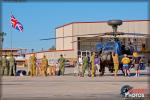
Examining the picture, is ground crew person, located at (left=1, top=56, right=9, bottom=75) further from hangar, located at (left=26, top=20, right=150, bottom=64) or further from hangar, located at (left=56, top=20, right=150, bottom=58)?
hangar, located at (left=56, top=20, right=150, bottom=58)

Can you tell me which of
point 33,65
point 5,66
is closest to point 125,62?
point 33,65

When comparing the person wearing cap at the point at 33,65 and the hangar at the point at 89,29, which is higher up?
the hangar at the point at 89,29

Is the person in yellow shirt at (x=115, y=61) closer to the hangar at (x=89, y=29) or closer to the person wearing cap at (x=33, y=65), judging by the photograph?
the person wearing cap at (x=33, y=65)

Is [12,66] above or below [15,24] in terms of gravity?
below

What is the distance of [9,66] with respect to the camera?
1203 inches

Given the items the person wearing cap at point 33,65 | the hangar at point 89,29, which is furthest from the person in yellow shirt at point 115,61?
the hangar at point 89,29

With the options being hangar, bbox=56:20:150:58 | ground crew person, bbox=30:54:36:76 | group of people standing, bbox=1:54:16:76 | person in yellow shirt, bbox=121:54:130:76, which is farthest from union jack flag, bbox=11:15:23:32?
hangar, bbox=56:20:150:58

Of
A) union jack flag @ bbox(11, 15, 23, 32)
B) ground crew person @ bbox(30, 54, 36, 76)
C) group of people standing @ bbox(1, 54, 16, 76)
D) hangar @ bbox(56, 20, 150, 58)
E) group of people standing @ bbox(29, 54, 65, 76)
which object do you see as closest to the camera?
ground crew person @ bbox(30, 54, 36, 76)

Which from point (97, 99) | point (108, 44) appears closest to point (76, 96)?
point (97, 99)

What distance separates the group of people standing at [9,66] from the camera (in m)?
30.2

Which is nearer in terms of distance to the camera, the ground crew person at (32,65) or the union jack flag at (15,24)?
the ground crew person at (32,65)

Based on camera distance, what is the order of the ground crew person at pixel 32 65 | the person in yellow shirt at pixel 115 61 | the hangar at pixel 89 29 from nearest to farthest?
the person in yellow shirt at pixel 115 61
the ground crew person at pixel 32 65
the hangar at pixel 89 29

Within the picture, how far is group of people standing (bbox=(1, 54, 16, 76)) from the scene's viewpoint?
99.1 ft

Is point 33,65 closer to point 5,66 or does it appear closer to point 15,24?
point 5,66
